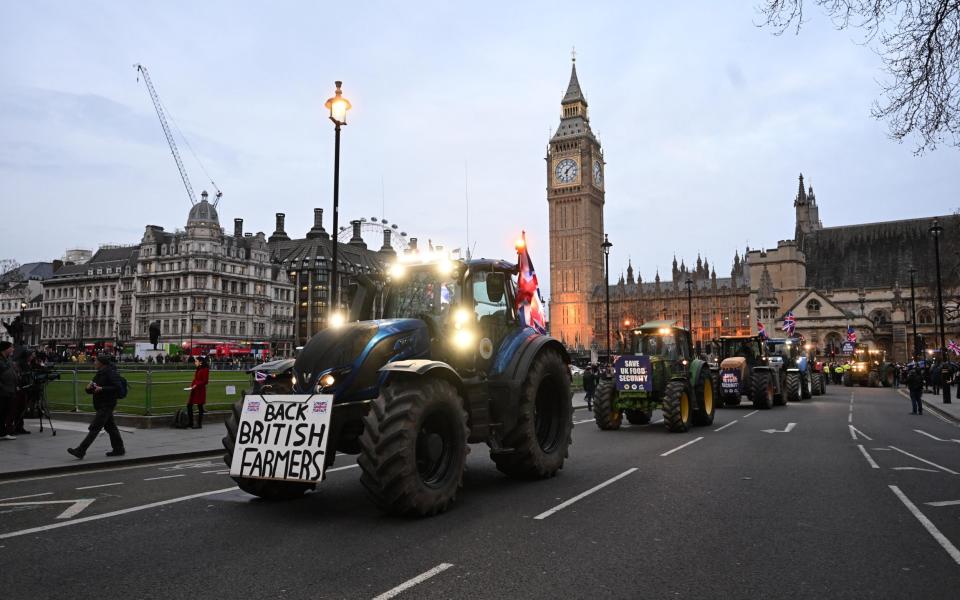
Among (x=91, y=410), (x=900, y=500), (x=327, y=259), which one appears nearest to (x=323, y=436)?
(x=900, y=500)

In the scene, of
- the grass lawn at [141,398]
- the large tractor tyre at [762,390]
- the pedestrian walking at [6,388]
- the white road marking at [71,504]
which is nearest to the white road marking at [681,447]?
the white road marking at [71,504]

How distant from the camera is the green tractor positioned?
54.2ft

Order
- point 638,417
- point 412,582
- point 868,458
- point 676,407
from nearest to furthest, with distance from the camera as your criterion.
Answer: point 412,582 → point 868,458 → point 676,407 → point 638,417

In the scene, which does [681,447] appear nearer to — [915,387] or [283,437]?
[283,437]

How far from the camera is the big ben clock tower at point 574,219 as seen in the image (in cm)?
13250

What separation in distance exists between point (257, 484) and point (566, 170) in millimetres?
131887

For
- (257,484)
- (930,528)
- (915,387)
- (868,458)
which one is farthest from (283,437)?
(915,387)

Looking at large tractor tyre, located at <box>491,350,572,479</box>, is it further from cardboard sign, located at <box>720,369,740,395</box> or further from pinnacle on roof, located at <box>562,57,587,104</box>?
pinnacle on roof, located at <box>562,57,587,104</box>

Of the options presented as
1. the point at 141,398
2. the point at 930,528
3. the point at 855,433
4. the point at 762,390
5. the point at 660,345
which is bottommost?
the point at 855,433

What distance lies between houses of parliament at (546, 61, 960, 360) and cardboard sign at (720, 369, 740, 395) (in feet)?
51.3

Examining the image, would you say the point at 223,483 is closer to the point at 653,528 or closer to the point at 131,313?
the point at 653,528

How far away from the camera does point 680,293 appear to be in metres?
129

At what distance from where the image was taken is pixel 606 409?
17.1 m

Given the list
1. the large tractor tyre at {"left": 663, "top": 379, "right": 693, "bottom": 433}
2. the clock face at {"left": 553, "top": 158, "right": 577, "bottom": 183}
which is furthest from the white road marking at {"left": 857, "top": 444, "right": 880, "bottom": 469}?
the clock face at {"left": 553, "top": 158, "right": 577, "bottom": 183}
